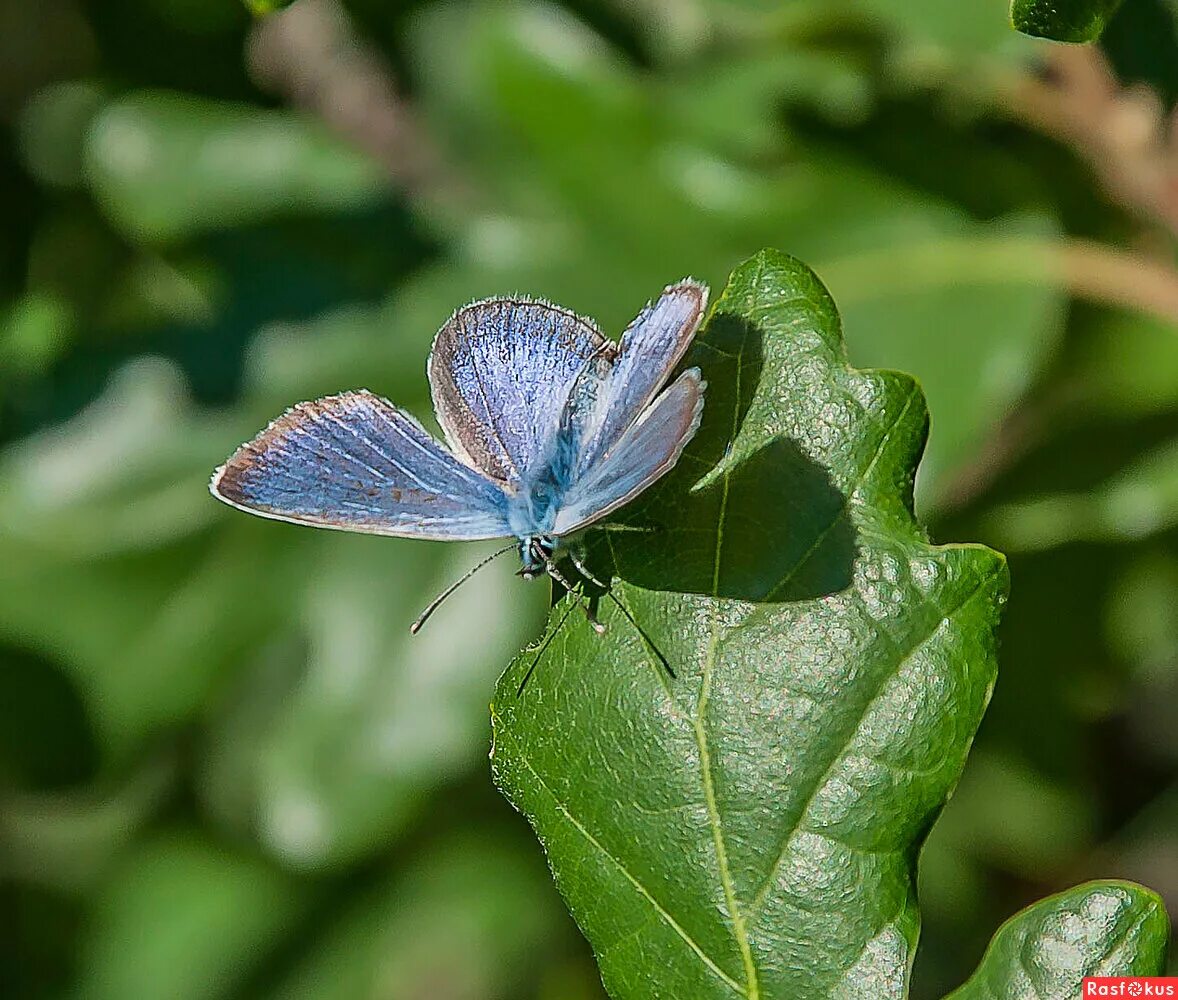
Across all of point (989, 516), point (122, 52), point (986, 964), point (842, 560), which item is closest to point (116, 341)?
point (122, 52)

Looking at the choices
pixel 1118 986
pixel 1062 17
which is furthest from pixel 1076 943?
pixel 1062 17

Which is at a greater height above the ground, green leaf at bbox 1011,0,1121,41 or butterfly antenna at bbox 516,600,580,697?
green leaf at bbox 1011,0,1121,41

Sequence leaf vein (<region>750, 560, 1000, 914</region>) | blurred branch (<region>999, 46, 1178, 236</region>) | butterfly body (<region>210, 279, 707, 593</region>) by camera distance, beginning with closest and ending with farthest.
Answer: leaf vein (<region>750, 560, 1000, 914</region>) < butterfly body (<region>210, 279, 707, 593</region>) < blurred branch (<region>999, 46, 1178, 236</region>)

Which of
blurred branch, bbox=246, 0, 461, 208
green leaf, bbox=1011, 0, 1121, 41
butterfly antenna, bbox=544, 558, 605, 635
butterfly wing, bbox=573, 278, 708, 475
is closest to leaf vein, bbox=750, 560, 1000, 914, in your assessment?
butterfly antenna, bbox=544, 558, 605, 635

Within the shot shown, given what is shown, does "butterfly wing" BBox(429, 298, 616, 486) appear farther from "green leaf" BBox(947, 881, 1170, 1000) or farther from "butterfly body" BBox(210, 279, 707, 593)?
"green leaf" BBox(947, 881, 1170, 1000)

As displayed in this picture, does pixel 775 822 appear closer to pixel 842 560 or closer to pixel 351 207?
pixel 842 560

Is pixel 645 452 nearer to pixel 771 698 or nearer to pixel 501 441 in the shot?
pixel 771 698

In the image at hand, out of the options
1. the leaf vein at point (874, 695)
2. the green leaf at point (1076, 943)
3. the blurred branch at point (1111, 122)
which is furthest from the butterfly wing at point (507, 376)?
the blurred branch at point (1111, 122)
